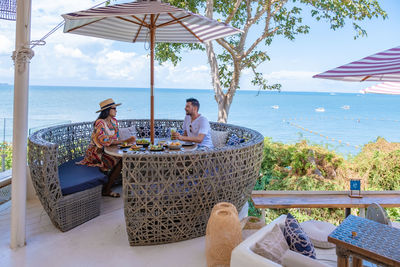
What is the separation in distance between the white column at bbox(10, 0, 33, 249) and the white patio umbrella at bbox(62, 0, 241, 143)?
0.39 metres

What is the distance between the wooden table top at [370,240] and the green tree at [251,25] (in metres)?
5.47

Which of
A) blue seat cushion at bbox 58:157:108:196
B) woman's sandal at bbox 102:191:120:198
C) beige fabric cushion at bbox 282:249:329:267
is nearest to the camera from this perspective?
beige fabric cushion at bbox 282:249:329:267

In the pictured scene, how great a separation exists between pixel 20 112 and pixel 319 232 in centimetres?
283

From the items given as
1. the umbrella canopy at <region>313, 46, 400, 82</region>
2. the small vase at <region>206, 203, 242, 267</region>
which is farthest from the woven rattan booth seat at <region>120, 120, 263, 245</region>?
the umbrella canopy at <region>313, 46, 400, 82</region>

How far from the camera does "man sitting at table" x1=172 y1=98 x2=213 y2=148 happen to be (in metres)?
3.97

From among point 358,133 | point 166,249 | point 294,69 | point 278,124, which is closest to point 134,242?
point 166,249

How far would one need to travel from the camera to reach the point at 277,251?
176cm

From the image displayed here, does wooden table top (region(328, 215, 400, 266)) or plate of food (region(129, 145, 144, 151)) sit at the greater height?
plate of food (region(129, 145, 144, 151))

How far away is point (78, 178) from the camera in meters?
3.40

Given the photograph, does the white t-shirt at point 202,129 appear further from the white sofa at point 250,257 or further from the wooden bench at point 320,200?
the white sofa at point 250,257

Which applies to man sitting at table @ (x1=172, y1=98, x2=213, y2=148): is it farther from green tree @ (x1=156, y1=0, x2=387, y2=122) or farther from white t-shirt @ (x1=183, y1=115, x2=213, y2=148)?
green tree @ (x1=156, y1=0, x2=387, y2=122)

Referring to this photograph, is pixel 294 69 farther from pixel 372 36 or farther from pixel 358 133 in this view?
pixel 358 133

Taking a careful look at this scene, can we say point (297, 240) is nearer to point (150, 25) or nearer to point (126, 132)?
point (150, 25)

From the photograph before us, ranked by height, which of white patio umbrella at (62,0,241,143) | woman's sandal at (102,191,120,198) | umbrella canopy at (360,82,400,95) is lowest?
woman's sandal at (102,191,120,198)
